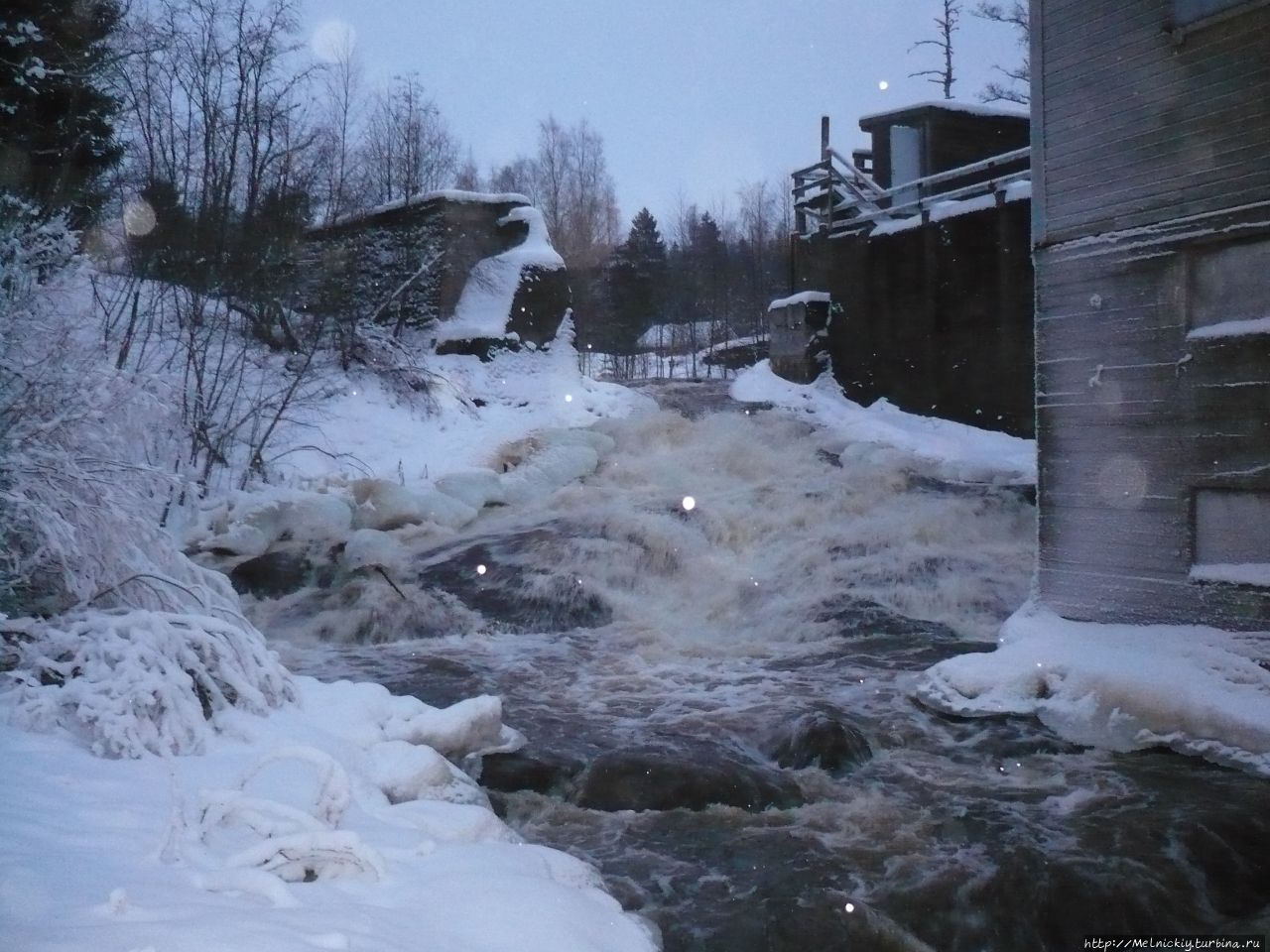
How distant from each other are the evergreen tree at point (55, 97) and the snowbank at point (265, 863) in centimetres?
958

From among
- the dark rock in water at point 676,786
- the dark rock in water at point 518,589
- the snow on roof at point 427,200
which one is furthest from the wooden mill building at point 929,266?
the dark rock in water at point 676,786

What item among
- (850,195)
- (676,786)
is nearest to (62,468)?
(676,786)

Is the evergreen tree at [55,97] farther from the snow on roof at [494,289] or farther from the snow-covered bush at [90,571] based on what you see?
the snow on roof at [494,289]

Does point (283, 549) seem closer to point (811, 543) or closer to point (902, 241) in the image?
point (811, 543)

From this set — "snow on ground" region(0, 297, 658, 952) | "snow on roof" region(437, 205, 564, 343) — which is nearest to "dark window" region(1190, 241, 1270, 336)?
"snow on ground" region(0, 297, 658, 952)

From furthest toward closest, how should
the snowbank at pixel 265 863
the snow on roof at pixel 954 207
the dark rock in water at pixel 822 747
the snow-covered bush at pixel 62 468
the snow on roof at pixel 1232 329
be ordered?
the snow on roof at pixel 954 207, the snow on roof at pixel 1232 329, the dark rock in water at pixel 822 747, the snow-covered bush at pixel 62 468, the snowbank at pixel 265 863

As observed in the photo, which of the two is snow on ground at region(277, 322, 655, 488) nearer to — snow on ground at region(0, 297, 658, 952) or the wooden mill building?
the wooden mill building

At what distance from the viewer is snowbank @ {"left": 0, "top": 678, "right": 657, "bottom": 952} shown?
309 centimetres

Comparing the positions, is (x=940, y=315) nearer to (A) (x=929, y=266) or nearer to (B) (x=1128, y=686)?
(A) (x=929, y=266)

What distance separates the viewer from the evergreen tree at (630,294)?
4047 cm

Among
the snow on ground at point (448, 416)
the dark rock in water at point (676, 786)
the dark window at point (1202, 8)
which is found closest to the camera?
the dark rock in water at point (676, 786)

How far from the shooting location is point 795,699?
9250 millimetres

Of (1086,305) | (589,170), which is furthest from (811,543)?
(589,170)

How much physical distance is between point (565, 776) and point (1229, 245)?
7.47 metres
